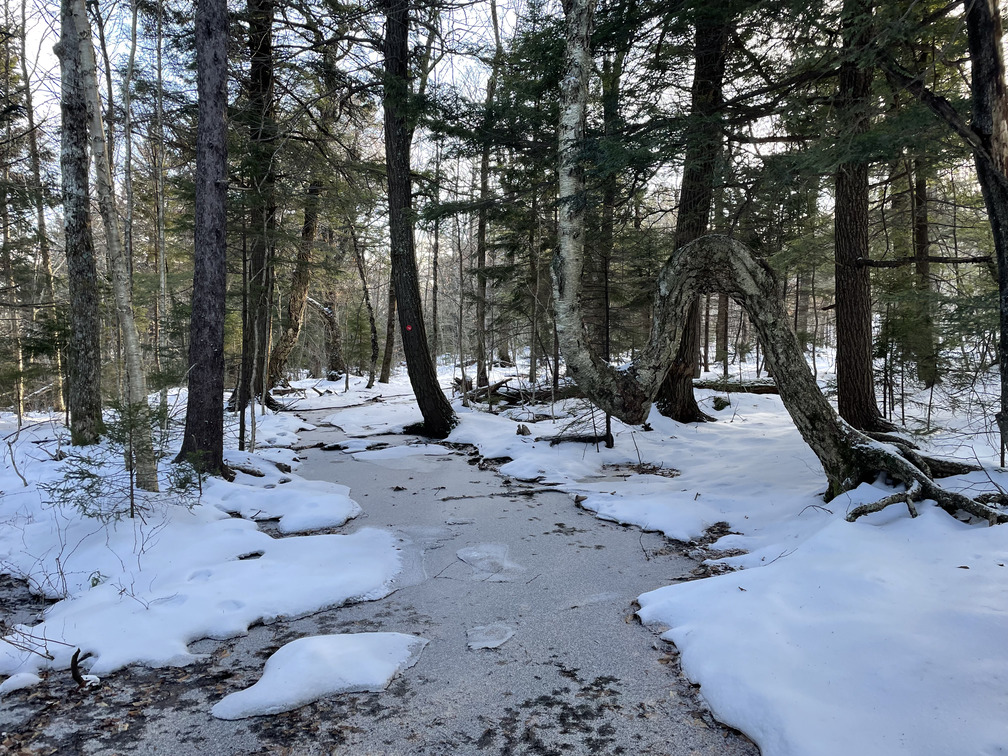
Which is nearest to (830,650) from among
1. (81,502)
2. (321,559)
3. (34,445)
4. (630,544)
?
(630,544)

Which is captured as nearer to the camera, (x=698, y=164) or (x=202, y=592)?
(x=202, y=592)

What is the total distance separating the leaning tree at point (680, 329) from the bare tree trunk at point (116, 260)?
410 centimetres

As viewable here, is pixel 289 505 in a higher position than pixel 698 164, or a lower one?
lower

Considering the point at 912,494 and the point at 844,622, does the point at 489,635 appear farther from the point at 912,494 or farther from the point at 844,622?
the point at 912,494

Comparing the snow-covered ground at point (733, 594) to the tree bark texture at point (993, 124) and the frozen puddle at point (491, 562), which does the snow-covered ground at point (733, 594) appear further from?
the tree bark texture at point (993, 124)

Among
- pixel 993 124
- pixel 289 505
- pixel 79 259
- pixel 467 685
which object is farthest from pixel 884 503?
pixel 79 259

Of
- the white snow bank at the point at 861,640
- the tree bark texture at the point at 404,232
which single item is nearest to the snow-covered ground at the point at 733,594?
the white snow bank at the point at 861,640

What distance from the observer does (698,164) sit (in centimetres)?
703

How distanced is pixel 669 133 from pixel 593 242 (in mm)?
4272

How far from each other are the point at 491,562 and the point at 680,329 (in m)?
2.68

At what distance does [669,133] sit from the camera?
249 inches

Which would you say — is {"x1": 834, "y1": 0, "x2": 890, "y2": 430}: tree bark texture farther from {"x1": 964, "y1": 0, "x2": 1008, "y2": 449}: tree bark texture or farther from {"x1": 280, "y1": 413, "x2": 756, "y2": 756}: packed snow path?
{"x1": 280, "y1": 413, "x2": 756, "y2": 756}: packed snow path

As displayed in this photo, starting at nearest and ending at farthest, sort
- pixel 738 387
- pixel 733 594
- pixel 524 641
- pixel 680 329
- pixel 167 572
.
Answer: pixel 524 641, pixel 733 594, pixel 167 572, pixel 680 329, pixel 738 387

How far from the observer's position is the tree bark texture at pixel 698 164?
6.50 metres
